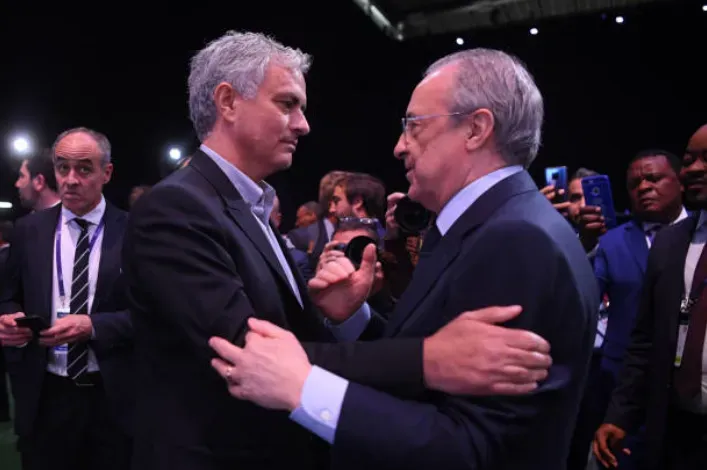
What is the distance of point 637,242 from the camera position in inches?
122

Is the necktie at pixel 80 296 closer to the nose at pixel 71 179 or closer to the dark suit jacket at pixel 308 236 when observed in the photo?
the nose at pixel 71 179

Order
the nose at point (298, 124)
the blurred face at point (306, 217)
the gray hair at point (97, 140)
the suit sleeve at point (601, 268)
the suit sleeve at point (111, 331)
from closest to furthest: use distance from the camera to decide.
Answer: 1. the nose at point (298, 124)
2. the suit sleeve at point (111, 331)
3. the gray hair at point (97, 140)
4. the suit sleeve at point (601, 268)
5. the blurred face at point (306, 217)

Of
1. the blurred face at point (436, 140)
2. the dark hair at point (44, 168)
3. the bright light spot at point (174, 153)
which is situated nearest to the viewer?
the blurred face at point (436, 140)

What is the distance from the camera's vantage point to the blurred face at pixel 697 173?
212 centimetres

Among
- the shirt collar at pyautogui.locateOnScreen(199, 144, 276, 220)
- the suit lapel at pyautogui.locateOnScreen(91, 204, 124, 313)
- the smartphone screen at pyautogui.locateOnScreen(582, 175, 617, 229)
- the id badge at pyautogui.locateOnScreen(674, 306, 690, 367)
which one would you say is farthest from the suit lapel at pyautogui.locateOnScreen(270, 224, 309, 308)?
the smartphone screen at pyautogui.locateOnScreen(582, 175, 617, 229)

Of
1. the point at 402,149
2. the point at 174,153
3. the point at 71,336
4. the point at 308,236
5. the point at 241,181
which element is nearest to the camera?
the point at 402,149

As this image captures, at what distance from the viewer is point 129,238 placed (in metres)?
1.29

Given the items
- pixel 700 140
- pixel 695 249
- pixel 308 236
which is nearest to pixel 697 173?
pixel 700 140

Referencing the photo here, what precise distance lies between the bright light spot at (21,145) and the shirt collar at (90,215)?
149 inches

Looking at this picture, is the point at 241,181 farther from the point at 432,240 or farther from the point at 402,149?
the point at 432,240

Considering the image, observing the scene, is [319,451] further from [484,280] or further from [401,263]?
[484,280]

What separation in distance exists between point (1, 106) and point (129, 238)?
205 inches

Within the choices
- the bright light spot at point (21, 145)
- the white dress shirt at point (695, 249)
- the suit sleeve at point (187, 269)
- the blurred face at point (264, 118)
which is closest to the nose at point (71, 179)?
the blurred face at point (264, 118)

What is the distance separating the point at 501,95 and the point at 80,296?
203 centimetres
